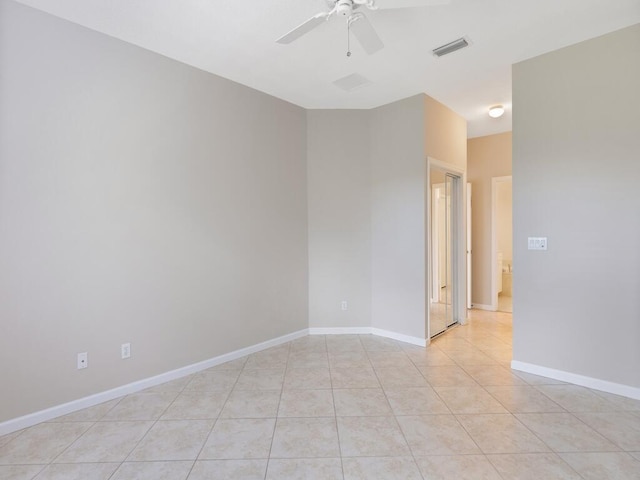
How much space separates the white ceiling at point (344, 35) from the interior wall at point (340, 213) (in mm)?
644

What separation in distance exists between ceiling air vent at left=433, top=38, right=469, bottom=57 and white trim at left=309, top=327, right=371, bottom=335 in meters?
3.13

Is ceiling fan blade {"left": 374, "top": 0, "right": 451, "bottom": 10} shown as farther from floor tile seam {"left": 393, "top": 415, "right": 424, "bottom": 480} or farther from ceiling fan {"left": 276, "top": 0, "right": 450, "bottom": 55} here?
floor tile seam {"left": 393, "top": 415, "right": 424, "bottom": 480}

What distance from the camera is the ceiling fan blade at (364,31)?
6.17 ft

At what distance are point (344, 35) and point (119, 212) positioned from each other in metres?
2.31

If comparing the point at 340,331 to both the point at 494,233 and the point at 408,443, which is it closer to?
the point at 408,443

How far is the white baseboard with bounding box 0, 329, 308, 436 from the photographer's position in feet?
7.02

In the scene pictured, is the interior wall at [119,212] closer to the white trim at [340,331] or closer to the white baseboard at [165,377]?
the white baseboard at [165,377]

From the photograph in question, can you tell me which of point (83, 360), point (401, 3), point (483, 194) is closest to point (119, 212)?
point (83, 360)

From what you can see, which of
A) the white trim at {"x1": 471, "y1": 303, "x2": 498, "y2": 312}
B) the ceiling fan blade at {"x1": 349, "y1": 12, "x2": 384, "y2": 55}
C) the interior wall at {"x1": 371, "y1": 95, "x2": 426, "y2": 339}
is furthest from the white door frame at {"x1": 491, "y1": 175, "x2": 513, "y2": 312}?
the ceiling fan blade at {"x1": 349, "y1": 12, "x2": 384, "y2": 55}

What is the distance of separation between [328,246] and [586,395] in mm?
2820

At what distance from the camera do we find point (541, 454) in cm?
184

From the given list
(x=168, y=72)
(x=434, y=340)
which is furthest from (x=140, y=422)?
(x=434, y=340)

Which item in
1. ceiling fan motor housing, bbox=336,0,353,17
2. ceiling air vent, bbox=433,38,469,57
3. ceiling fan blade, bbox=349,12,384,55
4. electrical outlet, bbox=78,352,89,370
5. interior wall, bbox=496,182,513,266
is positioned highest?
ceiling air vent, bbox=433,38,469,57

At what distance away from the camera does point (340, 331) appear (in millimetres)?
4133
